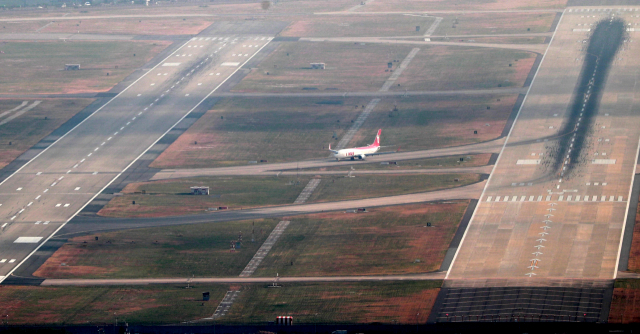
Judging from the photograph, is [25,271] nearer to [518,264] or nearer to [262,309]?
[262,309]

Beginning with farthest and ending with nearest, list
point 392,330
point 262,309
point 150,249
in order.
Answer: point 150,249, point 262,309, point 392,330

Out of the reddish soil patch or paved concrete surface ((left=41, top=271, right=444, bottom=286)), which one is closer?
the reddish soil patch

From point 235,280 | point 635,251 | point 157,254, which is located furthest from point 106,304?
point 635,251

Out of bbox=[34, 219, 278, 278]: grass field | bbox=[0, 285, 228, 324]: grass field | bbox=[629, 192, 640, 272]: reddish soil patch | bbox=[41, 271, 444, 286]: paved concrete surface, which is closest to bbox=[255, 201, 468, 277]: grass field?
bbox=[41, 271, 444, 286]: paved concrete surface

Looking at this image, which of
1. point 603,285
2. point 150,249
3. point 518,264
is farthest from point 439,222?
point 150,249

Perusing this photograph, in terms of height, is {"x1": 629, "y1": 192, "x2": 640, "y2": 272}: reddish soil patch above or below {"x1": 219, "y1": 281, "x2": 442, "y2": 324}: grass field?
below

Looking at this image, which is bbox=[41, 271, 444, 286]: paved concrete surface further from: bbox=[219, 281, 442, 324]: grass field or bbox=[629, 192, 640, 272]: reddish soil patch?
bbox=[629, 192, 640, 272]: reddish soil patch
